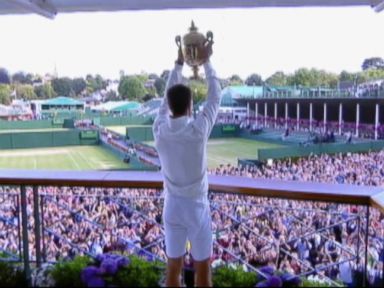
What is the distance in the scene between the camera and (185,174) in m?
1.45

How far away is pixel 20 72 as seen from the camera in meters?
6.98

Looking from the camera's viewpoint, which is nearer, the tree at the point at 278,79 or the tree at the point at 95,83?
the tree at the point at 95,83

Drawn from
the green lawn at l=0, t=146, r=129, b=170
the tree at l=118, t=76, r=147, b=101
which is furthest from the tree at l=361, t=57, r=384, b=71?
the green lawn at l=0, t=146, r=129, b=170

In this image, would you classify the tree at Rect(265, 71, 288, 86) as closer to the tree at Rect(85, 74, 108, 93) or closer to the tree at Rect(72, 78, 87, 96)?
the tree at Rect(85, 74, 108, 93)

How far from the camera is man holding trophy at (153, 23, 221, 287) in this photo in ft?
4.75

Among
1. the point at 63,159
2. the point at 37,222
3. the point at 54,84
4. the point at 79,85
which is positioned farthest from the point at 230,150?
the point at 37,222

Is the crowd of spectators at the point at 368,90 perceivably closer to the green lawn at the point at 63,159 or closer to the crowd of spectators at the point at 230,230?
the green lawn at the point at 63,159

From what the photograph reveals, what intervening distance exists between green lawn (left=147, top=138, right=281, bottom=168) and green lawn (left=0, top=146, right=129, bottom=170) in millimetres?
1976

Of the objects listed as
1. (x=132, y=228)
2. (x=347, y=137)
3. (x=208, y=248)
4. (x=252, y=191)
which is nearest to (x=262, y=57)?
(x=132, y=228)

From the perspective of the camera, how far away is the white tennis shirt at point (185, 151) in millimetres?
1442

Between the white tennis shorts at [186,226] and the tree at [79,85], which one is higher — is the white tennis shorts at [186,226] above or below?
below

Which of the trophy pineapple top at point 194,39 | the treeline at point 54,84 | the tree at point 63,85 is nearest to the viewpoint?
the trophy pineapple top at point 194,39

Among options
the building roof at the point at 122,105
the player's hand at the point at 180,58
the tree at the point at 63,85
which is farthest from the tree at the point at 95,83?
the player's hand at the point at 180,58

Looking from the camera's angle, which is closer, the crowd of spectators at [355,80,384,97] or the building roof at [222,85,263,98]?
the building roof at [222,85,263,98]
